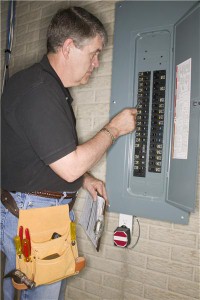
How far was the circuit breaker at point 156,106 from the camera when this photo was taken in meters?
1.19

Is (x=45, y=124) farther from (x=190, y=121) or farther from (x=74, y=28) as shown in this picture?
(x=190, y=121)

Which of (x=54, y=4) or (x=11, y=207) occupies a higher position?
(x=54, y=4)

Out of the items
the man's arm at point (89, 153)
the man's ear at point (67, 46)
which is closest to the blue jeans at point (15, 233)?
the man's arm at point (89, 153)

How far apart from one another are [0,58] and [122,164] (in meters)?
1.39

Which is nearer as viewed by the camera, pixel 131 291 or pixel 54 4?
pixel 131 291

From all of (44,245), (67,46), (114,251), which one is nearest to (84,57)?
(67,46)

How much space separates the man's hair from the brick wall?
41 cm

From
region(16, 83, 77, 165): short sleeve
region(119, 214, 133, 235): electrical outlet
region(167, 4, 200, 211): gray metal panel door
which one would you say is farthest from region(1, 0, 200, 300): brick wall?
region(16, 83, 77, 165): short sleeve

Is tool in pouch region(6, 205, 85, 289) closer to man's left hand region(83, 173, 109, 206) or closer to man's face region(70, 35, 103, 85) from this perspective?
man's left hand region(83, 173, 109, 206)

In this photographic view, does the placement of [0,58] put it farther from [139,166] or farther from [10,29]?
[139,166]

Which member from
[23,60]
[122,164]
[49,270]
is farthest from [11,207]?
[23,60]

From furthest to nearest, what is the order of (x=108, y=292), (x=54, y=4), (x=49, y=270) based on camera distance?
(x=54, y=4), (x=108, y=292), (x=49, y=270)

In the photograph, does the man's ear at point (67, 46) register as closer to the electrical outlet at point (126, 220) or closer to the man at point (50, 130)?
the man at point (50, 130)

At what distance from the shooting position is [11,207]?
1.19m
